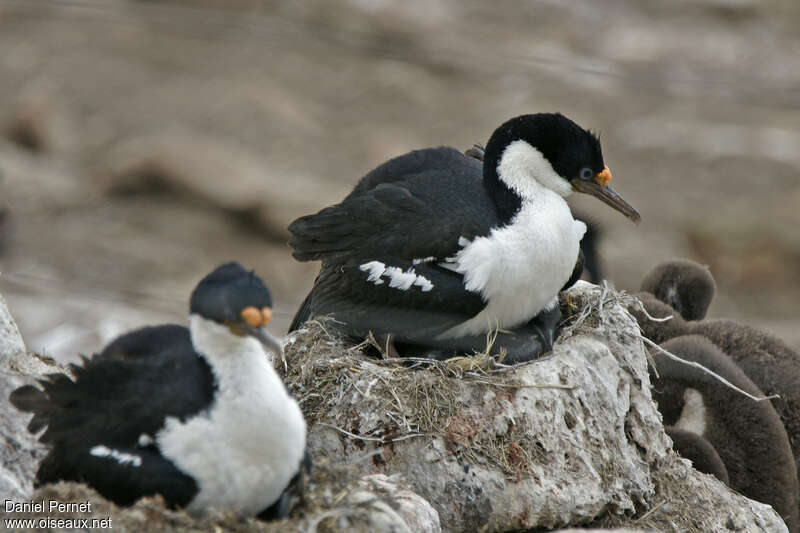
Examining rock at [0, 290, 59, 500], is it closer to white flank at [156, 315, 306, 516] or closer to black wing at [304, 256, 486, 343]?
white flank at [156, 315, 306, 516]

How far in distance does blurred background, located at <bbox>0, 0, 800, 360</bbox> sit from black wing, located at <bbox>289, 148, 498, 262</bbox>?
7773 mm

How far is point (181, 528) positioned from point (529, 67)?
14.9 metres

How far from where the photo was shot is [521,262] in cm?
558

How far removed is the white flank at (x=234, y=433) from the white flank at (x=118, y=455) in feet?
0.38

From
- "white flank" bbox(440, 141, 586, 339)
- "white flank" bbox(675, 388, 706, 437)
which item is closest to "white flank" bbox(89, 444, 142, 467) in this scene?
"white flank" bbox(440, 141, 586, 339)

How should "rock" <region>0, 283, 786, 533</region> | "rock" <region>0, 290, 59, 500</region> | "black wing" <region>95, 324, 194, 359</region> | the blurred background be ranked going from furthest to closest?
the blurred background → "rock" <region>0, 283, 786, 533</region> → "rock" <region>0, 290, 59, 500</region> → "black wing" <region>95, 324, 194, 359</region>

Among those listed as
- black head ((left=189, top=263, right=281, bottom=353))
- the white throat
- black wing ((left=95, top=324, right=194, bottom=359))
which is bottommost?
black wing ((left=95, top=324, right=194, bottom=359))

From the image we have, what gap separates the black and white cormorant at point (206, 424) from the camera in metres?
4.18

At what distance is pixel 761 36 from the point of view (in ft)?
61.6

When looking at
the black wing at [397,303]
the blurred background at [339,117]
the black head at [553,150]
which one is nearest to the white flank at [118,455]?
the black wing at [397,303]

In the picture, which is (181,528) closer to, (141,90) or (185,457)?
(185,457)

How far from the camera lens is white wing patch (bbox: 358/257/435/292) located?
5641mm

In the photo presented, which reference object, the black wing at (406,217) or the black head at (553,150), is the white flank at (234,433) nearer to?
the black wing at (406,217)

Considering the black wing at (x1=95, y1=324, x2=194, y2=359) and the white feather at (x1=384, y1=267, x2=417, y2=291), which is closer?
the black wing at (x1=95, y1=324, x2=194, y2=359)
